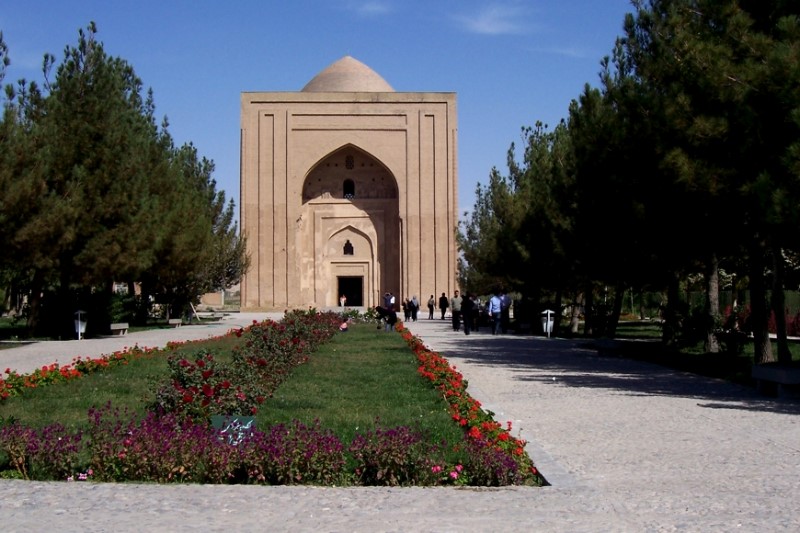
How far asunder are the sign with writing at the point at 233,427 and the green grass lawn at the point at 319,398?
0.76 m

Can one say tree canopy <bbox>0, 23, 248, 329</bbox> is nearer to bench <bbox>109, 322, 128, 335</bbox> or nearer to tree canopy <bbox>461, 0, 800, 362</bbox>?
bench <bbox>109, 322, 128, 335</bbox>

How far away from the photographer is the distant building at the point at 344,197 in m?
48.2

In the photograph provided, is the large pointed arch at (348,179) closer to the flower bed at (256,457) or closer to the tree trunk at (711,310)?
the tree trunk at (711,310)

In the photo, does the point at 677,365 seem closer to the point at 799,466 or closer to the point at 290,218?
the point at 799,466

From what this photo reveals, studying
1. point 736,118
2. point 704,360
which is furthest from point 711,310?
point 736,118

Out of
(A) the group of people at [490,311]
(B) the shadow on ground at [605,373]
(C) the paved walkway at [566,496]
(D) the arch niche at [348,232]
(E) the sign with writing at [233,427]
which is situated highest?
(D) the arch niche at [348,232]

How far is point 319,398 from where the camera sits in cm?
945

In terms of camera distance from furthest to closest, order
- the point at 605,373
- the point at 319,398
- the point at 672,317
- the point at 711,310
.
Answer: the point at 672,317
the point at 711,310
the point at 605,373
the point at 319,398

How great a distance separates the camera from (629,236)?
16750 mm

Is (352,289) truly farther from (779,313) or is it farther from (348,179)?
(779,313)

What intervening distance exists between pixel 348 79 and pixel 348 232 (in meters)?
8.54

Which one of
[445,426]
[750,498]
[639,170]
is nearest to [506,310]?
[639,170]

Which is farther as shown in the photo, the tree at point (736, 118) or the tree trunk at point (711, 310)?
the tree trunk at point (711, 310)

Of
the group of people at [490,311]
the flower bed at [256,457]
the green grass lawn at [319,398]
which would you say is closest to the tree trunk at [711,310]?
the green grass lawn at [319,398]
